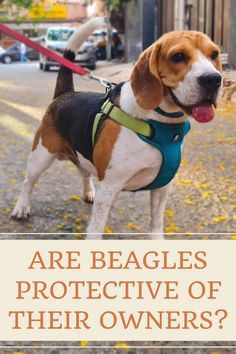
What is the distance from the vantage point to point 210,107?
9.27ft

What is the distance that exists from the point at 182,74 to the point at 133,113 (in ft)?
1.66

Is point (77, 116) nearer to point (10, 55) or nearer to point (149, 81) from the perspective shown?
point (149, 81)

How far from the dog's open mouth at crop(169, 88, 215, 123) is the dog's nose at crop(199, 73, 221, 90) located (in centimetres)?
10

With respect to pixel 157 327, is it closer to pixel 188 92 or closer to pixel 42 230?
pixel 188 92

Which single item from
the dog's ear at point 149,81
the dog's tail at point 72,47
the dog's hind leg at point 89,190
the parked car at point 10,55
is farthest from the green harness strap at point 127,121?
the parked car at point 10,55

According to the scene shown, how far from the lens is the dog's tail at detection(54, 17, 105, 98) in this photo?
12.8 feet

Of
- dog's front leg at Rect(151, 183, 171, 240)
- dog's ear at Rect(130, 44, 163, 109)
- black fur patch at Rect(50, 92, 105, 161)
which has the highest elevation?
dog's ear at Rect(130, 44, 163, 109)

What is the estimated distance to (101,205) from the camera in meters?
3.33

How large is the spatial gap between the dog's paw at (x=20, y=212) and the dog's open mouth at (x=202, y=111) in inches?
80.3

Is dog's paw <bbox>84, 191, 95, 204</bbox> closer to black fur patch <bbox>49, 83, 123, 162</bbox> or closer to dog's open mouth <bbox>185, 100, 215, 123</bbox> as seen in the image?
black fur patch <bbox>49, 83, 123, 162</bbox>

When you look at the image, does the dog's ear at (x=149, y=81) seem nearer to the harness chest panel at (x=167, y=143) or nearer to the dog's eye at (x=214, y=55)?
the harness chest panel at (x=167, y=143)

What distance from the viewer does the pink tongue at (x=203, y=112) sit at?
281 centimetres

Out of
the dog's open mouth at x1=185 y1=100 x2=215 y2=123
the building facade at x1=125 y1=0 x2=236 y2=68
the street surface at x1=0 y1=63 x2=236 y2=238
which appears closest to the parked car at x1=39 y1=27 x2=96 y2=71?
the building facade at x1=125 y1=0 x2=236 y2=68

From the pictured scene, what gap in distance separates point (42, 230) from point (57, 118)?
3.10 ft
